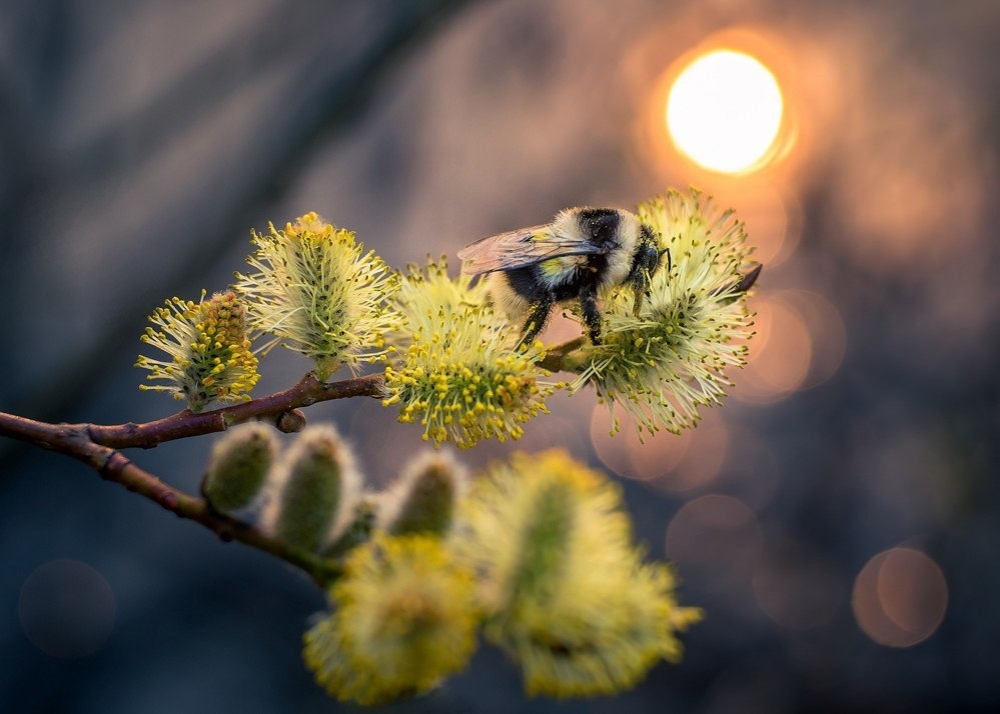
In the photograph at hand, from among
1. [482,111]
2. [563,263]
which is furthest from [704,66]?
[563,263]

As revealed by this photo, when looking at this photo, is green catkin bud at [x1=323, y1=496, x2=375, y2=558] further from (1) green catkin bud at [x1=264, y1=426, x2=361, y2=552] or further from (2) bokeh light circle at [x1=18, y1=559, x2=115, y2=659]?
(2) bokeh light circle at [x1=18, y1=559, x2=115, y2=659]

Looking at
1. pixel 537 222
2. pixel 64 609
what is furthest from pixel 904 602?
pixel 64 609

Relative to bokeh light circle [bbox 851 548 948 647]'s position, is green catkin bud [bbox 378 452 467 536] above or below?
above

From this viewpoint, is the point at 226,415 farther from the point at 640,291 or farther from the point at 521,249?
the point at 640,291

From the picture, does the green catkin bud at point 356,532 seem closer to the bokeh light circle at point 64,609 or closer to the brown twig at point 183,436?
the brown twig at point 183,436

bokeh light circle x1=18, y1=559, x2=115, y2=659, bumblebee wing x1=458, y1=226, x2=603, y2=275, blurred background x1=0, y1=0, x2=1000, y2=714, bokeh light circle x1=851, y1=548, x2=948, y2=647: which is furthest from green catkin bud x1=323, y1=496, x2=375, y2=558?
bokeh light circle x1=851, y1=548, x2=948, y2=647
